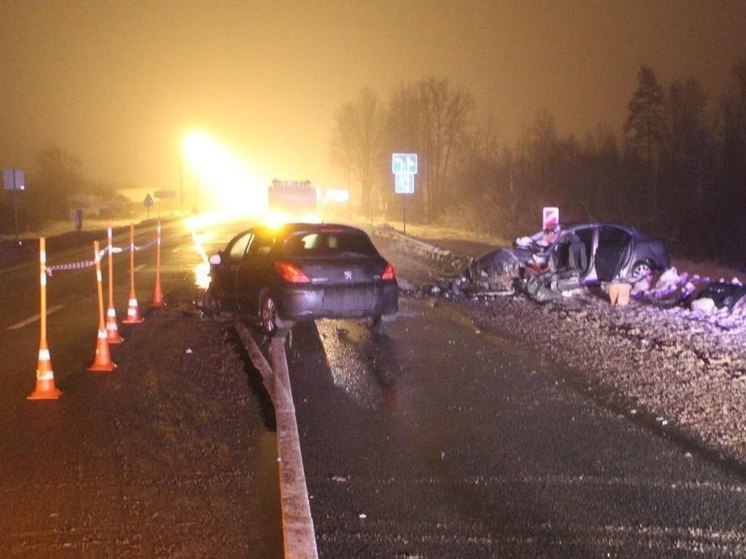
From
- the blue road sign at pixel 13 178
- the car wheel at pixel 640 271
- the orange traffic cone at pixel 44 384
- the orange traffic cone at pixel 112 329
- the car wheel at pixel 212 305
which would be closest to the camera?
the orange traffic cone at pixel 44 384

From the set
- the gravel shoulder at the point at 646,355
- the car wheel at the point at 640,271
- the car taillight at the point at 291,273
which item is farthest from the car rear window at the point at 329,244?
the car wheel at the point at 640,271

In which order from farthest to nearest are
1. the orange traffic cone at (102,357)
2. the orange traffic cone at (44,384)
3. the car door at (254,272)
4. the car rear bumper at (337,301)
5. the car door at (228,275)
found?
the car door at (228,275)
the car door at (254,272)
the car rear bumper at (337,301)
the orange traffic cone at (102,357)
the orange traffic cone at (44,384)

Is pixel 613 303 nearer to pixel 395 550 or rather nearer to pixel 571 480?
pixel 571 480

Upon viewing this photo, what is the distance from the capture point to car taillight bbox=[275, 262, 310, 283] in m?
12.6

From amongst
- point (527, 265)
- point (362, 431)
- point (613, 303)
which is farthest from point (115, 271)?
point (362, 431)

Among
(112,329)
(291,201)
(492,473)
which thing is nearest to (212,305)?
(112,329)

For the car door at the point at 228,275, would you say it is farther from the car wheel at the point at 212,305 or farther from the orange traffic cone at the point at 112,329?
the orange traffic cone at the point at 112,329

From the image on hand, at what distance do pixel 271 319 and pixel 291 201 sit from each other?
34.1 metres

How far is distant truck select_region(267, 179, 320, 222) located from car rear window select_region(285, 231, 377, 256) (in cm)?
3288

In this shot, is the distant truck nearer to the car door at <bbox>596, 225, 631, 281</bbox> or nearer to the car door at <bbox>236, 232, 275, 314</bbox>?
the car door at <bbox>596, 225, 631, 281</bbox>

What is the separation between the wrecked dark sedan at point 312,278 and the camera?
1266 centimetres

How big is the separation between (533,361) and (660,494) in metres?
5.06

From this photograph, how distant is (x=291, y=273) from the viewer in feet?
41.5

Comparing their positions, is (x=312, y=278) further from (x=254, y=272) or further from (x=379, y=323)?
(x=379, y=323)
